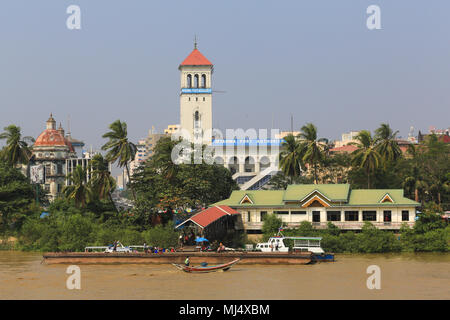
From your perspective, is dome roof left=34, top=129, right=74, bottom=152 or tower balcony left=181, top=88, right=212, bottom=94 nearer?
tower balcony left=181, top=88, right=212, bottom=94

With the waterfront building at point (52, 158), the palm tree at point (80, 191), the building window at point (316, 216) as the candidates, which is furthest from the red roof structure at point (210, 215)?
the waterfront building at point (52, 158)

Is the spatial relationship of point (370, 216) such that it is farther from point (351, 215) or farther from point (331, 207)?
point (331, 207)

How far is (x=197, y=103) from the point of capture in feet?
359

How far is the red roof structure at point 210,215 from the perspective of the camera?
179ft

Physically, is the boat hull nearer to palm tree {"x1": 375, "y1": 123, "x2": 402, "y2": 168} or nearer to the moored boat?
the moored boat

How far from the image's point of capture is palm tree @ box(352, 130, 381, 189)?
6931 centimetres

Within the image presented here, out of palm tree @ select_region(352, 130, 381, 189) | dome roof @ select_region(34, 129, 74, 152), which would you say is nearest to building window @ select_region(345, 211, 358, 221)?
palm tree @ select_region(352, 130, 381, 189)

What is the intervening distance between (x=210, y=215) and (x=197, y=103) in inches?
2154

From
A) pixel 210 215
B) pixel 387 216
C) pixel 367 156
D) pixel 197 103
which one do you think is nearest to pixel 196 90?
pixel 197 103

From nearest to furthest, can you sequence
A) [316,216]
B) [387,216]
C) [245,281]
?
1. [245,281]
2. [387,216]
3. [316,216]

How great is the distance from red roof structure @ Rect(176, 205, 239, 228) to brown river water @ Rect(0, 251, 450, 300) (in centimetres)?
524
